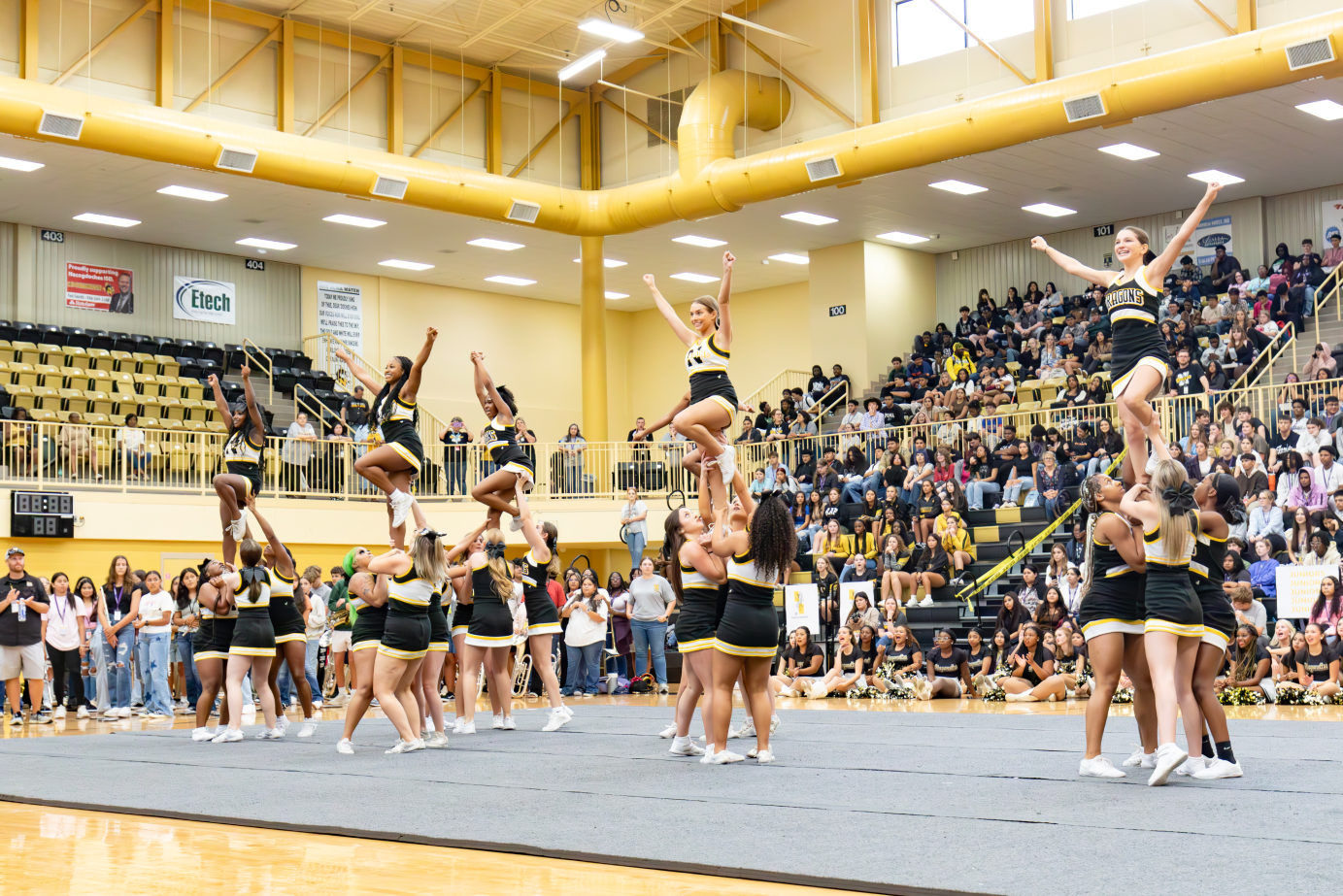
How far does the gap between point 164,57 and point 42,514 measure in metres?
7.07

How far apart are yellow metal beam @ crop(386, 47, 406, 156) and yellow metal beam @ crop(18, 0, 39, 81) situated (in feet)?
17.7

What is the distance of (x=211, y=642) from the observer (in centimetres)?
1073

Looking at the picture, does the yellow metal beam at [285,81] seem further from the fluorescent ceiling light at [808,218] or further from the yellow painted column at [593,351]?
the fluorescent ceiling light at [808,218]

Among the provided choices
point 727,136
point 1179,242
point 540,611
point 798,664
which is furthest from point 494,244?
point 1179,242

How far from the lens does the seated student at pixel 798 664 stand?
15500 mm

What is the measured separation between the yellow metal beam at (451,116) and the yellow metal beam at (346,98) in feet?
4.52

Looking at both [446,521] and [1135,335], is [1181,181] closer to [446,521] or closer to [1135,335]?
[446,521]

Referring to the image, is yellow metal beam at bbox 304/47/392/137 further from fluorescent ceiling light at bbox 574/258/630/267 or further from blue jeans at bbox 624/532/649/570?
blue jeans at bbox 624/532/649/570

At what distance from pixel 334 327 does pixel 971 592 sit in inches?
633

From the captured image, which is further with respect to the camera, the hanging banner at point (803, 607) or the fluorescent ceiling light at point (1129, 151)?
the fluorescent ceiling light at point (1129, 151)

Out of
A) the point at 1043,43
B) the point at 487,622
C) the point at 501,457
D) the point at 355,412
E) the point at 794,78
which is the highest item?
the point at 794,78

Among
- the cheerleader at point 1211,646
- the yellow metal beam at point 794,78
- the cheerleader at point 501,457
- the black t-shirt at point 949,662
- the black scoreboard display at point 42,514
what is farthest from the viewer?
the yellow metal beam at point 794,78

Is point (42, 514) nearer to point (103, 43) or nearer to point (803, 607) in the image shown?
point (103, 43)

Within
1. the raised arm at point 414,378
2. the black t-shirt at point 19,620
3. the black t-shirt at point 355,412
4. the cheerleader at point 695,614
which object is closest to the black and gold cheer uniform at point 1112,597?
the cheerleader at point 695,614
